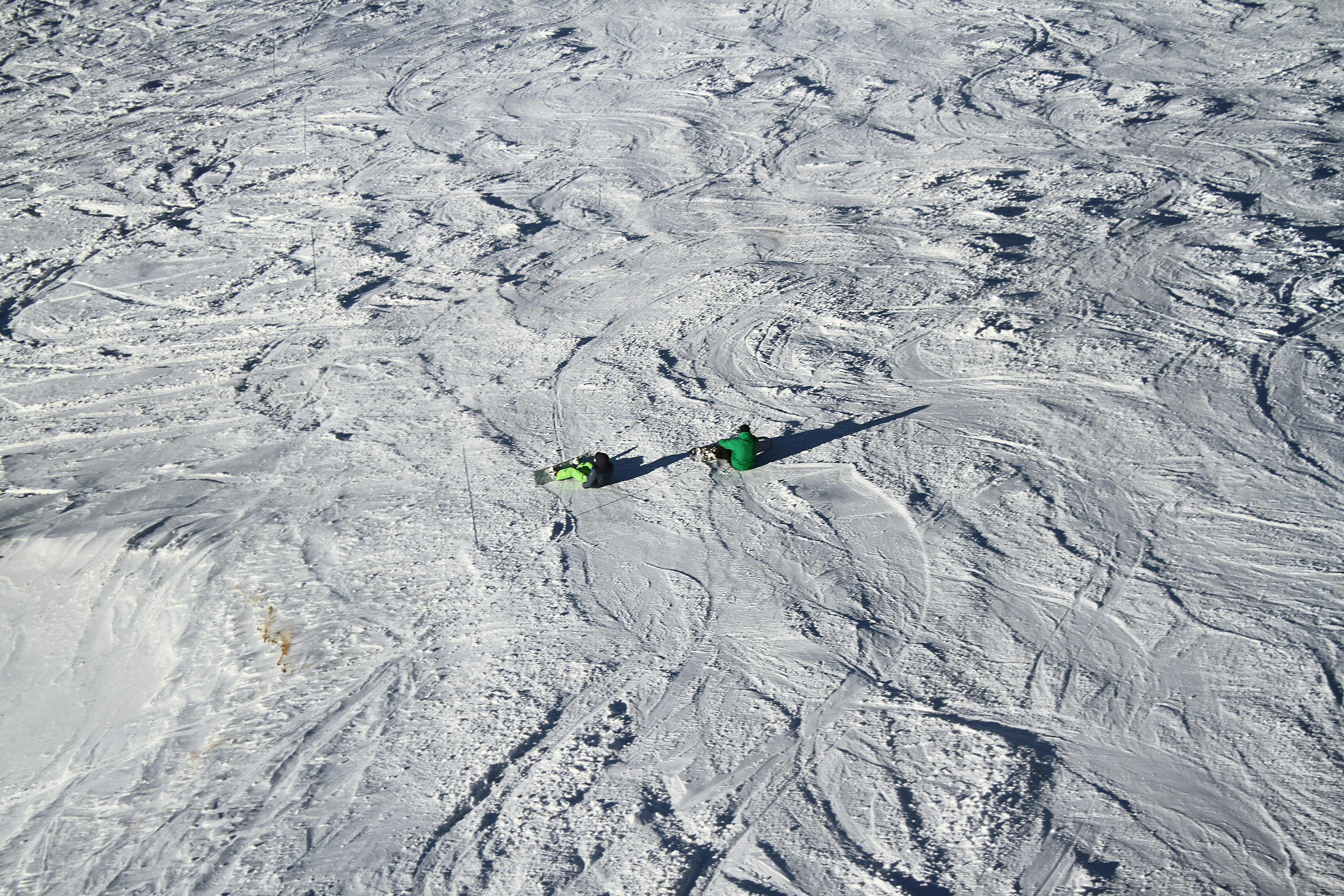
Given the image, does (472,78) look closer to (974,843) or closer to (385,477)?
(385,477)

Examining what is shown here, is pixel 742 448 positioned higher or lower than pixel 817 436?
higher

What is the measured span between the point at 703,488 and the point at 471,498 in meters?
1.26

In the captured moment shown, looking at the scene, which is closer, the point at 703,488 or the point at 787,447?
the point at 703,488

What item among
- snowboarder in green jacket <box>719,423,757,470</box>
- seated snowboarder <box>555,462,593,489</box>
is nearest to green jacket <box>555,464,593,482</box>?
seated snowboarder <box>555,462,593,489</box>

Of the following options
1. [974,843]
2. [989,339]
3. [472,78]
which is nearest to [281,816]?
[974,843]

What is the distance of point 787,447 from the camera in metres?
4.90

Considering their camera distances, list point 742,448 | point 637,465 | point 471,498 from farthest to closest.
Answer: point 637,465, point 471,498, point 742,448

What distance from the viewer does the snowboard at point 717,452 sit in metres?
4.70

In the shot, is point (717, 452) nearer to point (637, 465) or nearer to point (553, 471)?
point (637, 465)

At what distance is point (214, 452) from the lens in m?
5.23

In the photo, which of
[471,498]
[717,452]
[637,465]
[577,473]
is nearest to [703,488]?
[717,452]

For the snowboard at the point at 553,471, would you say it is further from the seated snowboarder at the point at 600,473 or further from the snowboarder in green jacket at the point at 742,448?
the snowboarder in green jacket at the point at 742,448

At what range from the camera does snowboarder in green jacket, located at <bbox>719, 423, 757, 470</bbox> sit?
4.62 m

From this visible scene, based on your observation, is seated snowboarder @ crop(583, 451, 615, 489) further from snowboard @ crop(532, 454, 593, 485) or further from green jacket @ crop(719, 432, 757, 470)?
green jacket @ crop(719, 432, 757, 470)
